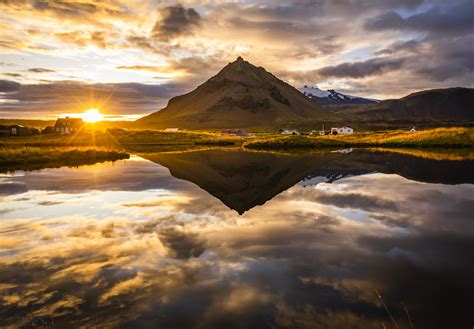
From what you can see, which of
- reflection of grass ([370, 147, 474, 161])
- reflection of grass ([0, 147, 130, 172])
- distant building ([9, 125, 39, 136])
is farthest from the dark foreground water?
distant building ([9, 125, 39, 136])

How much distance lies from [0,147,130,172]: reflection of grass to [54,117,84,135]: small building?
9148 cm

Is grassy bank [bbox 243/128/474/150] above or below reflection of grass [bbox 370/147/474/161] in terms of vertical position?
above

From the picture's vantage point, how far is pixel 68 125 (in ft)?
475

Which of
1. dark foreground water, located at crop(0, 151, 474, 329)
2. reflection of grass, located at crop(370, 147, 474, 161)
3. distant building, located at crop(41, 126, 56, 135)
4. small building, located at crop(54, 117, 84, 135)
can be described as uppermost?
small building, located at crop(54, 117, 84, 135)

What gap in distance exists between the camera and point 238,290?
1066 centimetres

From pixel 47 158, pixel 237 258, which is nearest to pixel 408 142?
pixel 47 158

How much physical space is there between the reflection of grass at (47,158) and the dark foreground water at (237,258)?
1966cm

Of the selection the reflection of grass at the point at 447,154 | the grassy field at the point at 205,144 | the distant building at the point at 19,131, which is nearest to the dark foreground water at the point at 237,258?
the grassy field at the point at 205,144

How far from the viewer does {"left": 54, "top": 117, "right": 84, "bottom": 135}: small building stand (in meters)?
141

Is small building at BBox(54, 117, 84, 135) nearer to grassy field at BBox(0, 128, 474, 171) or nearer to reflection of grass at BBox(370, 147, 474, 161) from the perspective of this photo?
grassy field at BBox(0, 128, 474, 171)

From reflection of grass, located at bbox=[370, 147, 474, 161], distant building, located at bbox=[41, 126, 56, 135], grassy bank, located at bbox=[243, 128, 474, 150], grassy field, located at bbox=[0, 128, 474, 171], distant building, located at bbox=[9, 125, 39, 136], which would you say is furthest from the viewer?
distant building, located at bbox=[41, 126, 56, 135]

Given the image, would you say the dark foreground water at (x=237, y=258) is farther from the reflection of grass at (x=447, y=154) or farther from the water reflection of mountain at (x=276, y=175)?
the reflection of grass at (x=447, y=154)

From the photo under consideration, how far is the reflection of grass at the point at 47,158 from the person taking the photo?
1808 inches

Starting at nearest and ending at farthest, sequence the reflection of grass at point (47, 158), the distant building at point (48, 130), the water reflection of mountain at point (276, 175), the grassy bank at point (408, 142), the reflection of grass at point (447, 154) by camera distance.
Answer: the water reflection of mountain at point (276, 175) → the reflection of grass at point (47, 158) → the reflection of grass at point (447, 154) → the grassy bank at point (408, 142) → the distant building at point (48, 130)
